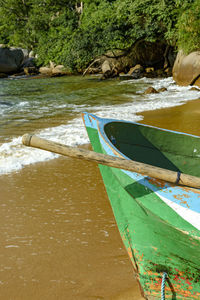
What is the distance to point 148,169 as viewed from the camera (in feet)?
6.03

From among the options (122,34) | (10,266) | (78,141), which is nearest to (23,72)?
(122,34)

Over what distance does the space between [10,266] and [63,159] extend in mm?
2731

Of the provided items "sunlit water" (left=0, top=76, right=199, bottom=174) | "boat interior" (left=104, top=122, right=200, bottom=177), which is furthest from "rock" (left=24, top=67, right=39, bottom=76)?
"boat interior" (left=104, top=122, right=200, bottom=177)

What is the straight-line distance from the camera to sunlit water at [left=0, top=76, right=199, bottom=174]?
18.8 ft

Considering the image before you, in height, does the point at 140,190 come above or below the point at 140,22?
Result: below

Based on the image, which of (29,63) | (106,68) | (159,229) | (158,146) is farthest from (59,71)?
(159,229)

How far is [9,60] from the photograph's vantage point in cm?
2828

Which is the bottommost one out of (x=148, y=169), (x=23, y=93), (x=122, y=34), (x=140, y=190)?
(x=23, y=93)

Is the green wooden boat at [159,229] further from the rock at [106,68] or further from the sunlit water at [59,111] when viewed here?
the rock at [106,68]

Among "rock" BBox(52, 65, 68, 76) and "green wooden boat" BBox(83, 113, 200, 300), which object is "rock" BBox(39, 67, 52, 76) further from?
"green wooden boat" BBox(83, 113, 200, 300)

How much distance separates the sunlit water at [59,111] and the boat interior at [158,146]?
2282mm

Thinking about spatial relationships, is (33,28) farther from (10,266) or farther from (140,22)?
(10,266)

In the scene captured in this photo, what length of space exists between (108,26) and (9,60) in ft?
44.1

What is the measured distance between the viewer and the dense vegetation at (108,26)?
15.6 metres
